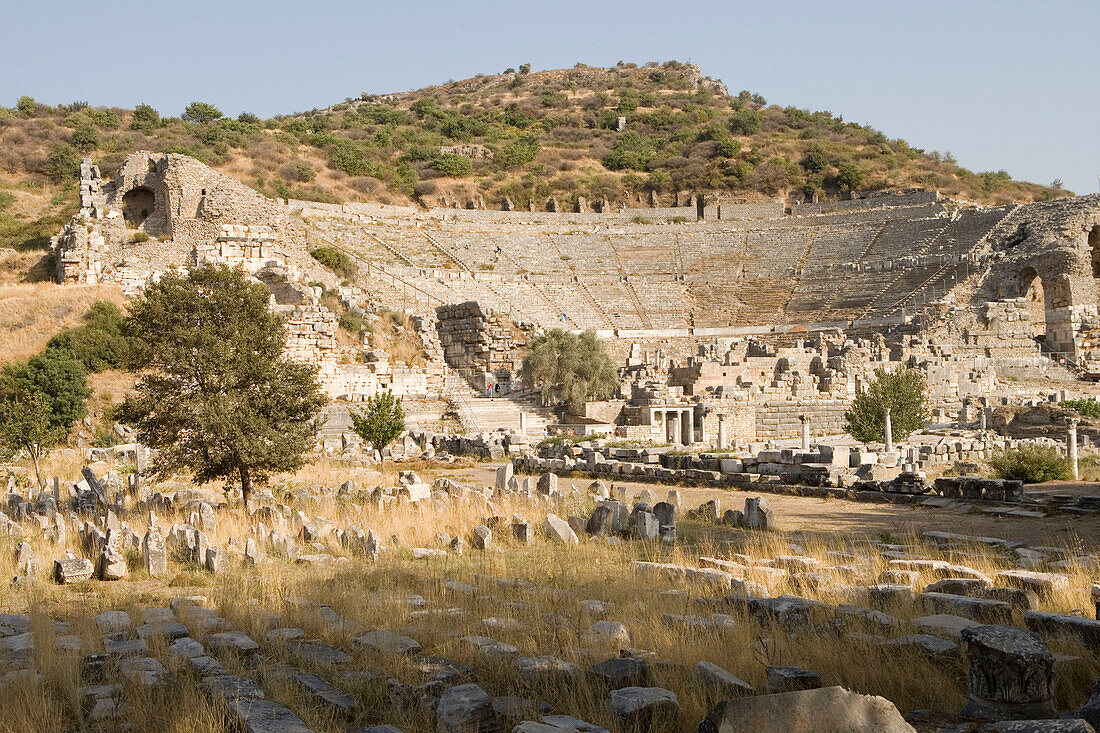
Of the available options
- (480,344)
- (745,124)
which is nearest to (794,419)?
(480,344)

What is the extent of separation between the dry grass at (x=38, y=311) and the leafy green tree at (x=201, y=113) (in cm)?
4284

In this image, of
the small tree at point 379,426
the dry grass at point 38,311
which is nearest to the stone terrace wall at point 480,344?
the small tree at point 379,426

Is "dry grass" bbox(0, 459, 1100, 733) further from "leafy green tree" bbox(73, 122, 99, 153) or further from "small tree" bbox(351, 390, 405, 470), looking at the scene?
"leafy green tree" bbox(73, 122, 99, 153)

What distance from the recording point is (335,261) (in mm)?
40719

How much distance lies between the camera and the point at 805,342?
1423 inches

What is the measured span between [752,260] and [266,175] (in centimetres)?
2946

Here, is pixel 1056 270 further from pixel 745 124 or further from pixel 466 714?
pixel 466 714

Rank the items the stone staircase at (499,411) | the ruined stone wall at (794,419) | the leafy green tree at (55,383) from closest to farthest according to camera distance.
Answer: the leafy green tree at (55,383) → the ruined stone wall at (794,419) → the stone staircase at (499,411)

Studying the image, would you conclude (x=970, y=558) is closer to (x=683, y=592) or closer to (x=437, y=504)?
(x=683, y=592)

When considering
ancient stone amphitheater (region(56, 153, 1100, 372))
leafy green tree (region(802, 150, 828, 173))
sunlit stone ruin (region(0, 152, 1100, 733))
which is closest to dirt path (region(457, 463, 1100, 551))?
sunlit stone ruin (region(0, 152, 1100, 733))

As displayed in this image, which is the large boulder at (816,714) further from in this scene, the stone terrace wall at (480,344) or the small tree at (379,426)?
the stone terrace wall at (480,344)

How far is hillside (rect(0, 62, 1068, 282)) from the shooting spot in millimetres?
53875

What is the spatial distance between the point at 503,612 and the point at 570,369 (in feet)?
76.9

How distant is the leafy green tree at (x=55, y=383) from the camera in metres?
23.2
